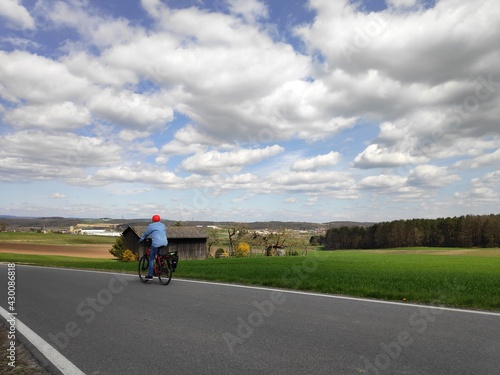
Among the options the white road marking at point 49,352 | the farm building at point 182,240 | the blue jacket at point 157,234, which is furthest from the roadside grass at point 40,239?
the white road marking at point 49,352

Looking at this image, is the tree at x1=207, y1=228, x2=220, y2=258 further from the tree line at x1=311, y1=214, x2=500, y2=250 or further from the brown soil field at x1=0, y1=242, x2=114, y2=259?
the tree line at x1=311, y1=214, x2=500, y2=250

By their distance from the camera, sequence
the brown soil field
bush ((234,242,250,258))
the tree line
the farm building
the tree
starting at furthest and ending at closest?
1. the tree line
2. the tree
3. bush ((234,242,250,258))
4. the brown soil field
5. the farm building

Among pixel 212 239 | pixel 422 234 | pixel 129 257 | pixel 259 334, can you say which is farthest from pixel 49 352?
pixel 422 234

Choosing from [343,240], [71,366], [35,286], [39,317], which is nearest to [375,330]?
[71,366]

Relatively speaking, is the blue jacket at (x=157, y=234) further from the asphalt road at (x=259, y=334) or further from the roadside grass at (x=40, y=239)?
the roadside grass at (x=40, y=239)

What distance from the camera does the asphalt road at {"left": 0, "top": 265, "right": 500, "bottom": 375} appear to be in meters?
4.12

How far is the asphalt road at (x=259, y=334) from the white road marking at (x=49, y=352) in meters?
0.09

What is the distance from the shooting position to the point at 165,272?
10625mm

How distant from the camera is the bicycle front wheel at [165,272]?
1054 centimetres

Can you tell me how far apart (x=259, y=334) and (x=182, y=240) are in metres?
46.1

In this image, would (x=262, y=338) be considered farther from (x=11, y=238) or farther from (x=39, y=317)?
(x=11, y=238)

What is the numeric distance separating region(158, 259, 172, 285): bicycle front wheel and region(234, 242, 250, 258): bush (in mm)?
44984

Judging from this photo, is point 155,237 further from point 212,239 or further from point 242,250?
point 212,239

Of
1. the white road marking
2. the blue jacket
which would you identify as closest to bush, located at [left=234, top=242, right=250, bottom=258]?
the blue jacket
